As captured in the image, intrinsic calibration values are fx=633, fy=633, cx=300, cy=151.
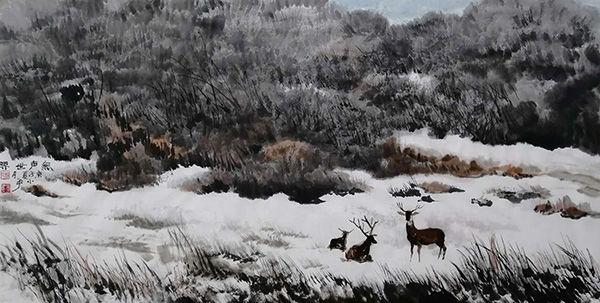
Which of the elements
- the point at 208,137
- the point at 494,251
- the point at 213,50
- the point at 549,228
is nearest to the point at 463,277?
the point at 494,251

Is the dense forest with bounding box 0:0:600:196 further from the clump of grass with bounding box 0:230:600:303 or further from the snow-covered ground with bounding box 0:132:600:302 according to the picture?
the clump of grass with bounding box 0:230:600:303

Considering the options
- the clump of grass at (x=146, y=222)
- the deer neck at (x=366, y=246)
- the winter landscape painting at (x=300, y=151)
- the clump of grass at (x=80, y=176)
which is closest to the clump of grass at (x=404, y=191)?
the winter landscape painting at (x=300, y=151)

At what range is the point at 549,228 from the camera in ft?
4.38

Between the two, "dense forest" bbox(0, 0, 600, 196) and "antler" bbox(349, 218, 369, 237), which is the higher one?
"dense forest" bbox(0, 0, 600, 196)

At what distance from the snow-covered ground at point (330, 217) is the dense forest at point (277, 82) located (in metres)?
0.04

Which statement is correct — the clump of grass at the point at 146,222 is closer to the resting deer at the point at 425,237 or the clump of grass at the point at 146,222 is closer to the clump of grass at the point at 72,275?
the clump of grass at the point at 72,275

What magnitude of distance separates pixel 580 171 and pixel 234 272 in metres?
0.77

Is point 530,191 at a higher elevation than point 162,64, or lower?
lower

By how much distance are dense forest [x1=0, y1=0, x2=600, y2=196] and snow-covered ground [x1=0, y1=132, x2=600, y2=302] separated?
4 centimetres

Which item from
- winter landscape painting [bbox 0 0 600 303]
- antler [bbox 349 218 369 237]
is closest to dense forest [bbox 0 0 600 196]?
winter landscape painting [bbox 0 0 600 303]

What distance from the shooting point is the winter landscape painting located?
135cm

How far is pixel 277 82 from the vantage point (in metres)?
1.45

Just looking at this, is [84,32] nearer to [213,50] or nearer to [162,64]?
[162,64]

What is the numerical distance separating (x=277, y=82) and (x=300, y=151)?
0.17m
